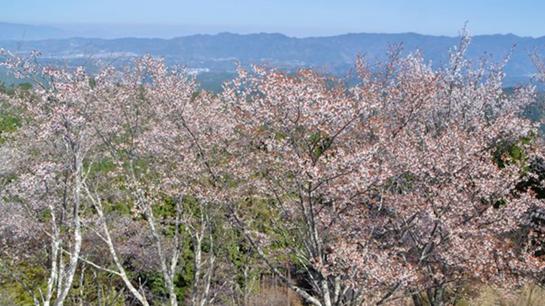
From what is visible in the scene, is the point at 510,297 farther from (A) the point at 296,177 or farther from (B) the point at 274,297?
(A) the point at 296,177

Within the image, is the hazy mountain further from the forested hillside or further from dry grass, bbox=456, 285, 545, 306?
dry grass, bbox=456, 285, 545, 306

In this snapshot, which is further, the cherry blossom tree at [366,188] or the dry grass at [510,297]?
the dry grass at [510,297]

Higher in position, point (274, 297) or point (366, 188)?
point (366, 188)

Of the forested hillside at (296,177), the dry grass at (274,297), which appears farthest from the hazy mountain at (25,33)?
the dry grass at (274,297)

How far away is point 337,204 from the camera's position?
10406 millimetres

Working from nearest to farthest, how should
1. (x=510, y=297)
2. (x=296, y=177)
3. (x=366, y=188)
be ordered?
(x=296, y=177)
(x=366, y=188)
(x=510, y=297)

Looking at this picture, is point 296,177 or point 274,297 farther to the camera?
point 274,297

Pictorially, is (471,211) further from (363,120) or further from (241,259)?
(241,259)

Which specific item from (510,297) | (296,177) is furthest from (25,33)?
(510,297)

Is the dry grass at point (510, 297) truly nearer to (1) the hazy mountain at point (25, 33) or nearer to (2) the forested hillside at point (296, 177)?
(2) the forested hillside at point (296, 177)

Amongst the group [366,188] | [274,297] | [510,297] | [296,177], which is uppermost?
[296,177]

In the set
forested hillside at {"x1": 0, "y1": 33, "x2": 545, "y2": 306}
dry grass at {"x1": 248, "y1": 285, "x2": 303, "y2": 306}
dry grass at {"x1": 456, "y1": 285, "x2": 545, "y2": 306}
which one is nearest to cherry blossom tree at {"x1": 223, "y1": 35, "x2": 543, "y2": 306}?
forested hillside at {"x1": 0, "y1": 33, "x2": 545, "y2": 306}

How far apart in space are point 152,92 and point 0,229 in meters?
6.65

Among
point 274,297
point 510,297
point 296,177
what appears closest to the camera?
point 296,177
